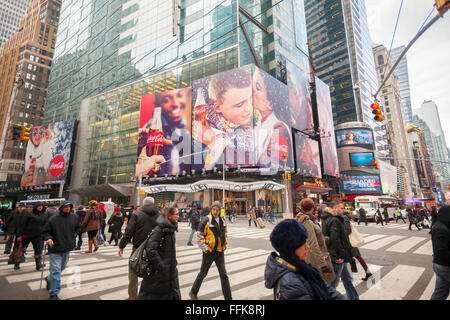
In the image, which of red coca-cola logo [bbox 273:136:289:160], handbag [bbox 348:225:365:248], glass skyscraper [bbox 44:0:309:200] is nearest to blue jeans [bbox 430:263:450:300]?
handbag [bbox 348:225:365:248]

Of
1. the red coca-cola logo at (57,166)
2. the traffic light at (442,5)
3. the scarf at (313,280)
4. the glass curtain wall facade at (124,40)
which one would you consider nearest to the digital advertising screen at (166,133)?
the glass curtain wall facade at (124,40)

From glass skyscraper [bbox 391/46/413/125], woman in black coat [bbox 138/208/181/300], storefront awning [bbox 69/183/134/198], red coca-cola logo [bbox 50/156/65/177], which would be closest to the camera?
woman in black coat [bbox 138/208/181/300]

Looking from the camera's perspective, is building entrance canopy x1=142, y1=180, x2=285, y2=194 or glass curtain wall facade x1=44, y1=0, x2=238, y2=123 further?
glass curtain wall facade x1=44, y1=0, x2=238, y2=123

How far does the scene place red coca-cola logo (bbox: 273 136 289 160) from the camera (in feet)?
120

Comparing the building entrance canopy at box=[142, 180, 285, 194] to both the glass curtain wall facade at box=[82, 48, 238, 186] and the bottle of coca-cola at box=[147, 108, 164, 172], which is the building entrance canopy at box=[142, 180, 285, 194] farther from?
the glass curtain wall facade at box=[82, 48, 238, 186]

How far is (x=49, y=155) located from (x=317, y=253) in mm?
65415

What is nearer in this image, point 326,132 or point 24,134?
point 24,134

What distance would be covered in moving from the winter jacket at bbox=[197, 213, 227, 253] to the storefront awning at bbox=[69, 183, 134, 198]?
140ft

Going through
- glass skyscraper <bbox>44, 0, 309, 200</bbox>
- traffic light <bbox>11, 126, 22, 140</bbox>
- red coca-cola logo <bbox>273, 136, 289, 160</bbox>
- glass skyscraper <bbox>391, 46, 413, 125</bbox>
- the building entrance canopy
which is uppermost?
glass skyscraper <bbox>391, 46, 413, 125</bbox>

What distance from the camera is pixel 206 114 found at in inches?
1489

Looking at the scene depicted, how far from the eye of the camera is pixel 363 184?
201 ft

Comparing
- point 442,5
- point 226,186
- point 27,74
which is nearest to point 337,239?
point 442,5

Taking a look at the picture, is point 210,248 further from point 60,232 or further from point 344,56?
point 344,56

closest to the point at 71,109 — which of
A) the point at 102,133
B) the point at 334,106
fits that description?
the point at 102,133
